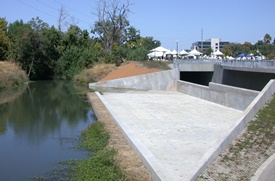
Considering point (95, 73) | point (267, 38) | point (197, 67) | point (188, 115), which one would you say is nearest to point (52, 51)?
point (95, 73)

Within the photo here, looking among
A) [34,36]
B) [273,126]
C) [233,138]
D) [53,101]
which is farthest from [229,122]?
[34,36]

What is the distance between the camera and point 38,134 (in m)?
17.6

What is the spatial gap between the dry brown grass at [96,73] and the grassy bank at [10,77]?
788 centimetres

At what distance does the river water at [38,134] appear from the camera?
12148mm

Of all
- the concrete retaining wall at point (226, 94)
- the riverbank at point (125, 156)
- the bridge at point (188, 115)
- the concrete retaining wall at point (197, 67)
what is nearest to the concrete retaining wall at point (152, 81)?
the bridge at point (188, 115)

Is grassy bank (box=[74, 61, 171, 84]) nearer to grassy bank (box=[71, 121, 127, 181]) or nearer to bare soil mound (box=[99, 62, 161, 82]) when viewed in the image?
bare soil mound (box=[99, 62, 161, 82])

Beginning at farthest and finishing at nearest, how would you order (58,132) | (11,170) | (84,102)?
(84,102) < (58,132) < (11,170)

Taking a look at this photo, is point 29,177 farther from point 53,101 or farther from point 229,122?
point 53,101

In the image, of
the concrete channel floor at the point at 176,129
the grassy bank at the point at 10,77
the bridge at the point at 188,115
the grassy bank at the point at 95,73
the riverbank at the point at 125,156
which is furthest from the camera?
the grassy bank at the point at 95,73

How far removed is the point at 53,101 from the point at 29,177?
72.4 ft

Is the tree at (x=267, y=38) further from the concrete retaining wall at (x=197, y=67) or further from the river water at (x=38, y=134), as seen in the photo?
the river water at (x=38, y=134)

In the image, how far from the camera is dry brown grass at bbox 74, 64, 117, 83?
49.3 meters

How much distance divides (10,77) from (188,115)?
30836 mm

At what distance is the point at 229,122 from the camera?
18375 mm
